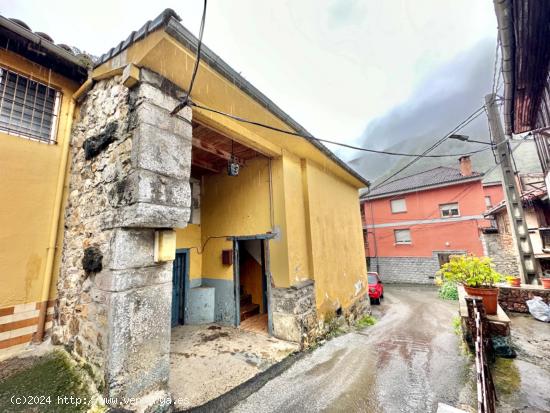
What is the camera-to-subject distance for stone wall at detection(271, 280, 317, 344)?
15.1 ft

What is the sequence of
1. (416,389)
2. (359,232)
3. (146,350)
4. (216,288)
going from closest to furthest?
(146,350) → (416,389) → (216,288) → (359,232)

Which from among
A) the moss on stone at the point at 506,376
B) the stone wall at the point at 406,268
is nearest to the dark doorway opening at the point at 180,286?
the moss on stone at the point at 506,376

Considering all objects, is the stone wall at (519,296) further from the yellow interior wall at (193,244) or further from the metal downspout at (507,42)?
the yellow interior wall at (193,244)

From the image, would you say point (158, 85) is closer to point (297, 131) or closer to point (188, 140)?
point (188, 140)

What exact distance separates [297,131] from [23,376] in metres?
4.90

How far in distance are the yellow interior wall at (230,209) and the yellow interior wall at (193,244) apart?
13 centimetres

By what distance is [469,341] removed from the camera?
14.1 feet

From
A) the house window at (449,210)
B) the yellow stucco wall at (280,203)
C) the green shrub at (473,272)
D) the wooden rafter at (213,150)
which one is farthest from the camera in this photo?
the house window at (449,210)

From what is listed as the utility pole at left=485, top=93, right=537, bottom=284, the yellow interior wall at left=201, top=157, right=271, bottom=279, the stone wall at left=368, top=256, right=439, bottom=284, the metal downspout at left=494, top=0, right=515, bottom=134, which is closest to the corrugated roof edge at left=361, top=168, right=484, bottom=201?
the stone wall at left=368, top=256, right=439, bottom=284

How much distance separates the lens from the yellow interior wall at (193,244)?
5.86m

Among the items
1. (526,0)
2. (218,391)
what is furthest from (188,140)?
(526,0)

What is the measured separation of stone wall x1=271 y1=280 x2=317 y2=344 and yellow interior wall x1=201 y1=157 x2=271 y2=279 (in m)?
1.36

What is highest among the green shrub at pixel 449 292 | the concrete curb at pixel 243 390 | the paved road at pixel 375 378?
the concrete curb at pixel 243 390

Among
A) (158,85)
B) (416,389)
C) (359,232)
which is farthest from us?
(359,232)
